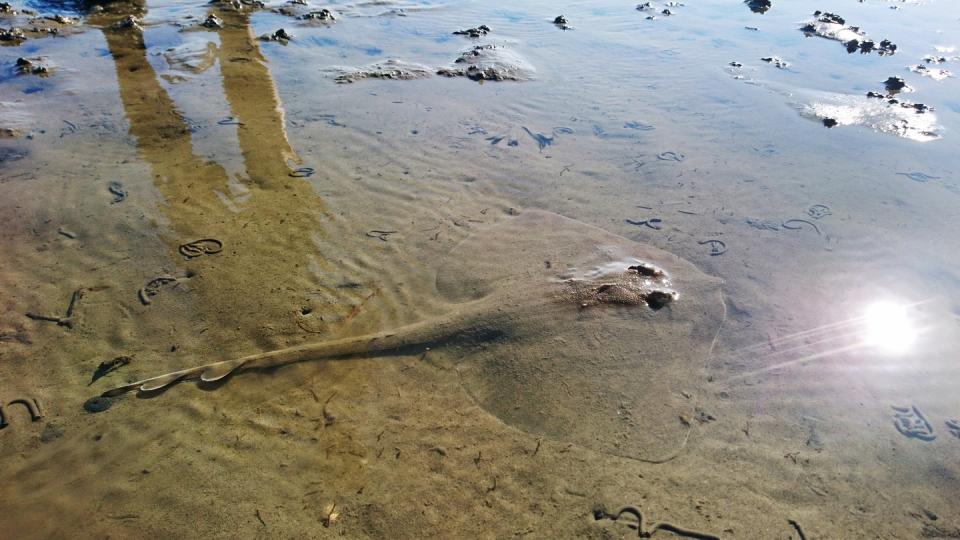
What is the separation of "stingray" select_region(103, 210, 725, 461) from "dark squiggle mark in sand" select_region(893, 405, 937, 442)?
4.74ft

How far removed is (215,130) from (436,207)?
362 centimetres

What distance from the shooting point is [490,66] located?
10148 millimetres

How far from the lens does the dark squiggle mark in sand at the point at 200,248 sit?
5.27 meters

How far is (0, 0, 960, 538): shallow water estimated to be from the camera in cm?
350

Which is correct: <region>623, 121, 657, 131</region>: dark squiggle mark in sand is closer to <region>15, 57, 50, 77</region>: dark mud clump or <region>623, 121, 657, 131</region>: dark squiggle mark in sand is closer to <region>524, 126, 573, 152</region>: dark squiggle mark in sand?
<region>524, 126, 573, 152</region>: dark squiggle mark in sand

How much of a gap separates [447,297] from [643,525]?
254 cm

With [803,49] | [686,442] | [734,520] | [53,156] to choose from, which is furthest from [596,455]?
[803,49]

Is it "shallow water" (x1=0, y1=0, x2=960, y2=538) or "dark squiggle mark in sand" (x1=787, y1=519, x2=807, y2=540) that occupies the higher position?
"shallow water" (x1=0, y1=0, x2=960, y2=538)

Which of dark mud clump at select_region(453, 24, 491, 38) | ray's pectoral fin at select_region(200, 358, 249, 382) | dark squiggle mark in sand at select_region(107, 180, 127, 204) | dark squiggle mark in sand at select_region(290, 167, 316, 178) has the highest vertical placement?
dark mud clump at select_region(453, 24, 491, 38)

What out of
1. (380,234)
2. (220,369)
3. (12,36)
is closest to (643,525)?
(220,369)

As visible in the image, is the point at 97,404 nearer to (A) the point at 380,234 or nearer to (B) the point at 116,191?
(A) the point at 380,234

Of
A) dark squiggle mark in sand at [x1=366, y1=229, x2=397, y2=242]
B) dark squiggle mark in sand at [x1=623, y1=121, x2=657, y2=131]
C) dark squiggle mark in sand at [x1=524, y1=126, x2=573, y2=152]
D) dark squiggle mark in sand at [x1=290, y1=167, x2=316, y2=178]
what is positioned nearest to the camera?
dark squiggle mark in sand at [x1=366, y1=229, x2=397, y2=242]

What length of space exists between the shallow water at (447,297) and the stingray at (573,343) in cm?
3

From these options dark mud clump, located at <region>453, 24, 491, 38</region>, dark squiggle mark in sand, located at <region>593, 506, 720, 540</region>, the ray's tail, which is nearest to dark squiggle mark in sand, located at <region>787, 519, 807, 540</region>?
dark squiggle mark in sand, located at <region>593, 506, 720, 540</region>
